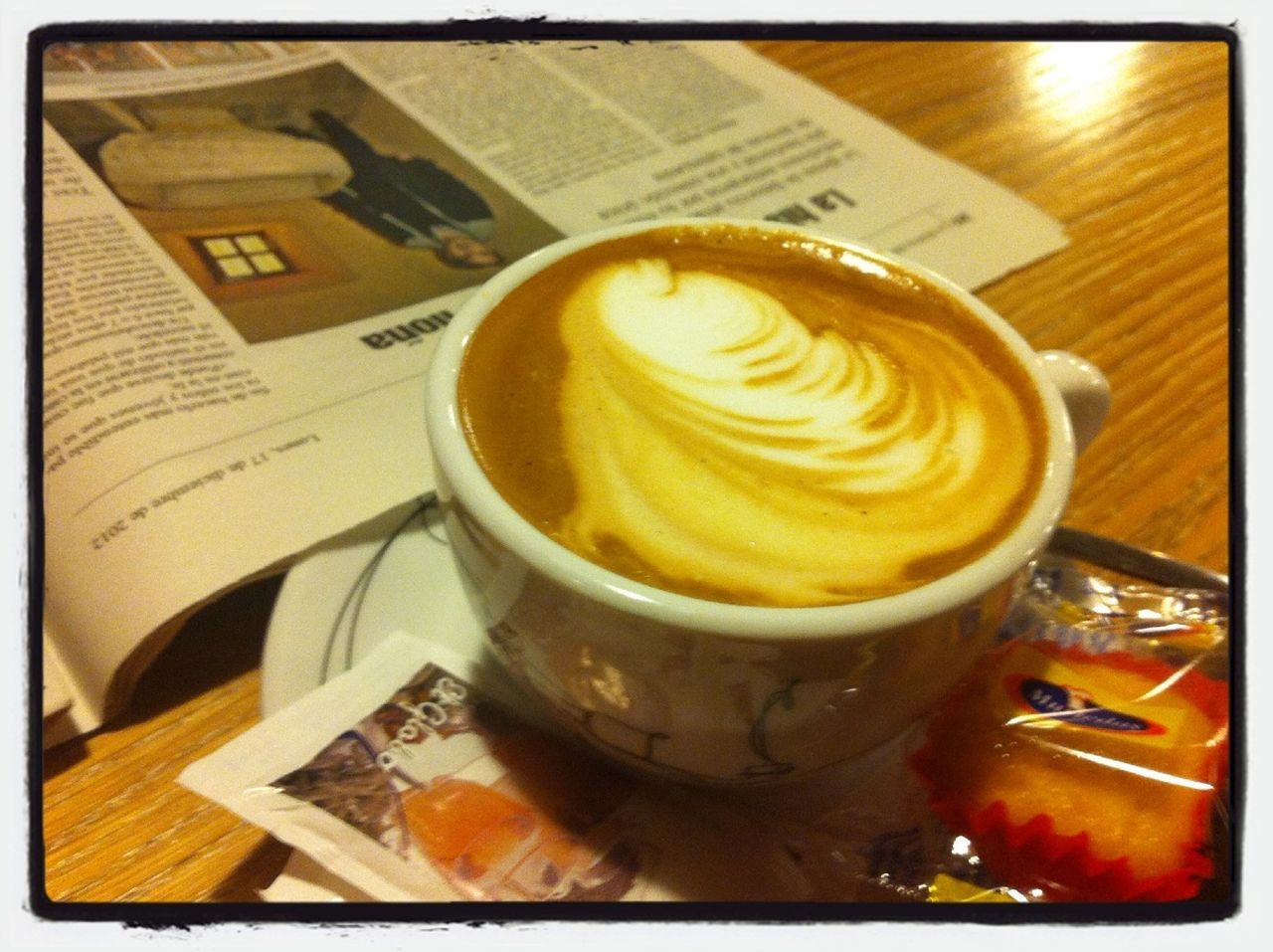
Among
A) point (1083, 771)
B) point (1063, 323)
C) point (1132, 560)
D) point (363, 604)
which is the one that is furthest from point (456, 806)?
point (1063, 323)

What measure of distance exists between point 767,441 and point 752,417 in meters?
0.02

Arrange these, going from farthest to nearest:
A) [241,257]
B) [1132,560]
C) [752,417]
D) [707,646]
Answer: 1. [241,257]
2. [1132,560]
3. [752,417]
4. [707,646]

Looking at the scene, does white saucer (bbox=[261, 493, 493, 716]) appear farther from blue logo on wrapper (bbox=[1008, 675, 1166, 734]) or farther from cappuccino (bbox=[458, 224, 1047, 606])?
blue logo on wrapper (bbox=[1008, 675, 1166, 734])

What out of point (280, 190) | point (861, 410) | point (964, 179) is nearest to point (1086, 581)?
point (861, 410)

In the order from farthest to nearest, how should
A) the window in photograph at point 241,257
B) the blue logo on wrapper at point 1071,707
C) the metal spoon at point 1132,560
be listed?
the window in photograph at point 241,257 → the metal spoon at point 1132,560 → the blue logo on wrapper at point 1071,707

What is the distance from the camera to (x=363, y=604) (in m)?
0.51

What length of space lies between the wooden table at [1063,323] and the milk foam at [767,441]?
0.22 metres

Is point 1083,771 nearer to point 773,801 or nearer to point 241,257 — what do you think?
point 773,801

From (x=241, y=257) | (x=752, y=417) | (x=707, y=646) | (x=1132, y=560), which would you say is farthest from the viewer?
(x=241, y=257)

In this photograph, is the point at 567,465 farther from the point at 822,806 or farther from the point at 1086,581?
the point at 1086,581

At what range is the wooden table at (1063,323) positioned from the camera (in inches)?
17.6

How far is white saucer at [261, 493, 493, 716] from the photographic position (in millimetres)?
472

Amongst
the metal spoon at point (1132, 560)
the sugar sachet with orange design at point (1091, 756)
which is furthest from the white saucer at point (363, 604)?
the metal spoon at point (1132, 560)

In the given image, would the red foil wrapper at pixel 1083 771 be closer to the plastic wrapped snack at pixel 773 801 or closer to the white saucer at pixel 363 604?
the plastic wrapped snack at pixel 773 801
